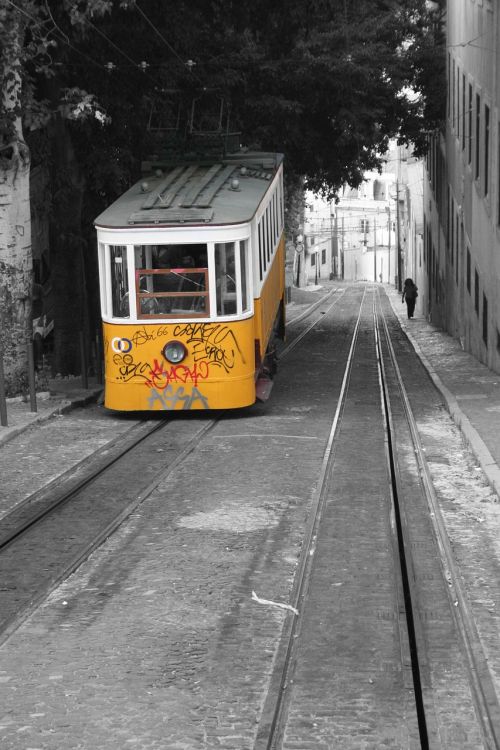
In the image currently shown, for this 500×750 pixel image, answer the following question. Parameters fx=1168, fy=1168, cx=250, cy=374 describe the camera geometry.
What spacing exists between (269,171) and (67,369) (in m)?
5.62

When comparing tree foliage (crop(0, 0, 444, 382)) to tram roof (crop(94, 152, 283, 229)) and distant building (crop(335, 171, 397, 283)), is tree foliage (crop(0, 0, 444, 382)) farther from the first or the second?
distant building (crop(335, 171, 397, 283))

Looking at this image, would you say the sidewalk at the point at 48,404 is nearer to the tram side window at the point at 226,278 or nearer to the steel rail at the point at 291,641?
the tram side window at the point at 226,278

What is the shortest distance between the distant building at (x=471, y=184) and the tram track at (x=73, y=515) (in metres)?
10.5

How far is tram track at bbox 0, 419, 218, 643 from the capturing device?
799 centimetres

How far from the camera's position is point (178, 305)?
50.8 ft

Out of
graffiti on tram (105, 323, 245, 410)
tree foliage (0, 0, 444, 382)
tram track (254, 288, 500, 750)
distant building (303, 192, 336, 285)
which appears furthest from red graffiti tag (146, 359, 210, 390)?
distant building (303, 192, 336, 285)

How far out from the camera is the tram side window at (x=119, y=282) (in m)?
15.4

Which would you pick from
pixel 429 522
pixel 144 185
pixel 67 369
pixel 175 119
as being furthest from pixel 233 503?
pixel 175 119

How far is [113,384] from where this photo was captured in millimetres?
15727

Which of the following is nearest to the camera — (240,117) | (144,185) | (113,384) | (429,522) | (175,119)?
(429,522)

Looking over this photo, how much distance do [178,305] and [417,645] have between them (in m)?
9.37

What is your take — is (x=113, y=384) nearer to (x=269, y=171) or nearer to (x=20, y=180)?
(x=20, y=180)

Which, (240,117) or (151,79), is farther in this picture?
(240,117)

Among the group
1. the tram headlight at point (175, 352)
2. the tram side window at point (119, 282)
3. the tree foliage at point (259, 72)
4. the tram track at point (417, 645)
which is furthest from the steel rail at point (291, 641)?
the tree foliage at point (259, 72)
